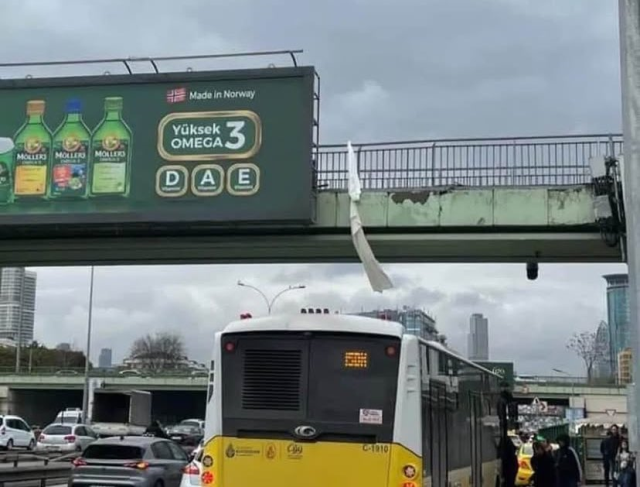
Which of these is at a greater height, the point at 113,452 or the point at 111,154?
the point at 111,154

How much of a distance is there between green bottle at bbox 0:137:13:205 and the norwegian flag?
437 cm

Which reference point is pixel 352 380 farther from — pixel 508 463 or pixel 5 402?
pixel 5 402

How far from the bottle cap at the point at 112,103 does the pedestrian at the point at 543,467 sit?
42.4 feet

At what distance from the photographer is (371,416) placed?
400 inches

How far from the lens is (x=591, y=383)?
8394cm

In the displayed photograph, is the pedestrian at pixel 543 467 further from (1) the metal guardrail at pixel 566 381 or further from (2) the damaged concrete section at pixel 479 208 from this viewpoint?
(1) the metal guardrail at pixel 566 381

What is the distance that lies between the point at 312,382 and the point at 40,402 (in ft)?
349

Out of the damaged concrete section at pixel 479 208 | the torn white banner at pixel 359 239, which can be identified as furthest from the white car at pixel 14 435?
the damaged concrete section at pixel 479 208

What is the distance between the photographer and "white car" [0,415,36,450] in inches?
1790

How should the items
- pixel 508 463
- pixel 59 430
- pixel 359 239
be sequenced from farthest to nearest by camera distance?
pixel 59 430
pixel 508 463
pixel 359 239

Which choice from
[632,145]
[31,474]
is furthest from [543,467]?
[31,474]

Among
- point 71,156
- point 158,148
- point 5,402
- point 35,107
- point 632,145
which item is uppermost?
point 35,107

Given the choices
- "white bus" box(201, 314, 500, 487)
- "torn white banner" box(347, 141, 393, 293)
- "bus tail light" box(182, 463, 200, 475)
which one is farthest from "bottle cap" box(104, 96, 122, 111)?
"white bus" box(201, 314, 500, 487)

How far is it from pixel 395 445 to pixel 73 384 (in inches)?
3443
